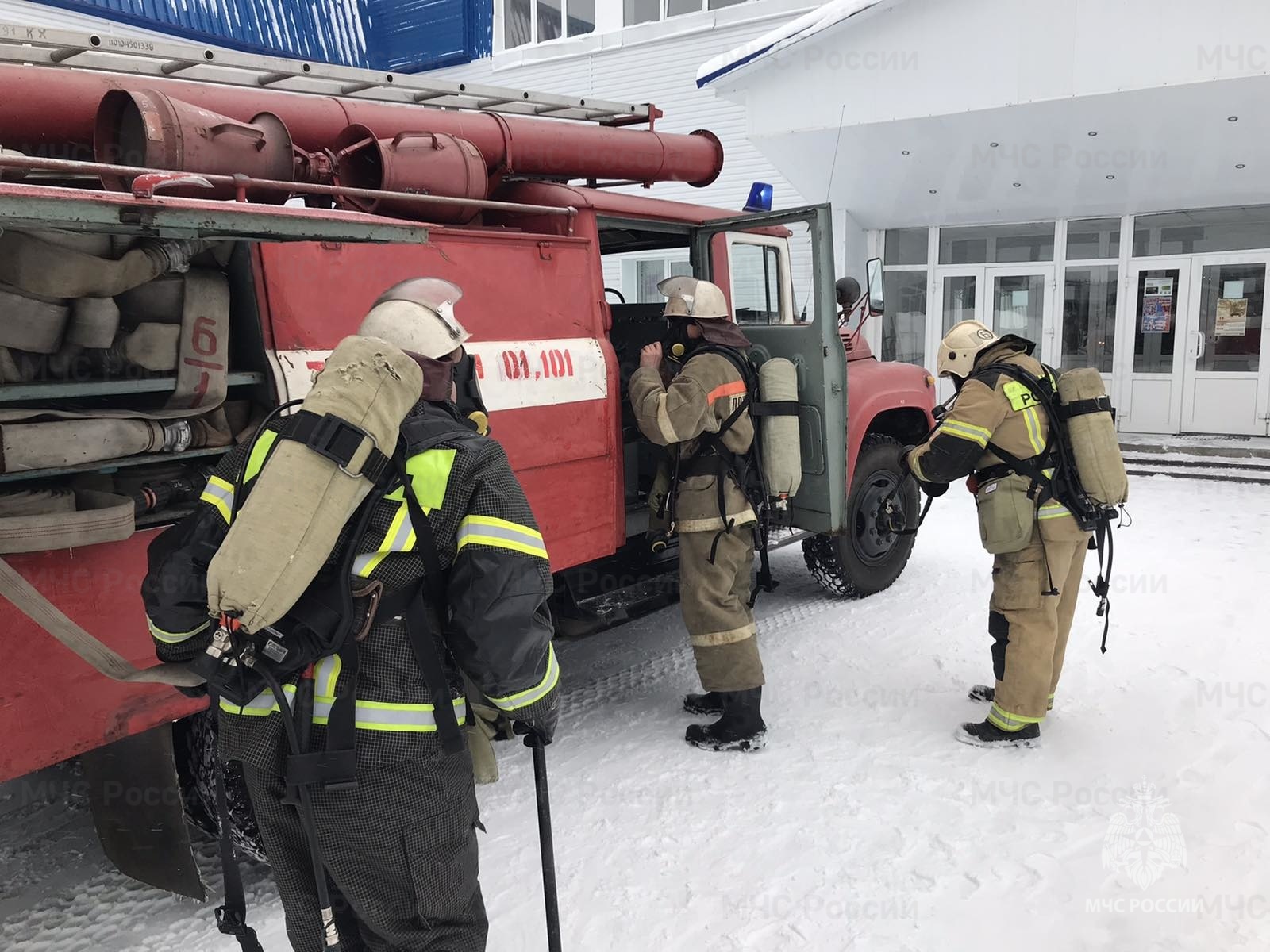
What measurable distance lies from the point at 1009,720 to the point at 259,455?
10.5 ft

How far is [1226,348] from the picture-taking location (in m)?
10.6

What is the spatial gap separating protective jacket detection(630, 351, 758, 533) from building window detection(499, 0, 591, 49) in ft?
38.3

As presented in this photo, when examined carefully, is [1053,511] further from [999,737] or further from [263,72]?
[263,72]

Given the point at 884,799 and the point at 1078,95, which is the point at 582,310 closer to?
the point at 884,799

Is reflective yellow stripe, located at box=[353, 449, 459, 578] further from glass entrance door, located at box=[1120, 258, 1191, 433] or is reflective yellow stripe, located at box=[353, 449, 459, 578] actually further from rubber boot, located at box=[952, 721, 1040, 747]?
glass entrance door, located at box=[1120, 258, 1191, 433]

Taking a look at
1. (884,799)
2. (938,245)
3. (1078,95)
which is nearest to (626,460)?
(884,799)

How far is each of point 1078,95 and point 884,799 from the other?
7797 mm

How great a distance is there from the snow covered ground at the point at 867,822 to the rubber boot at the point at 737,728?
80 millimetres

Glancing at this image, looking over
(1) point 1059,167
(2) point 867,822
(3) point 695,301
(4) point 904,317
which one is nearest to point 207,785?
(2) point 867,822

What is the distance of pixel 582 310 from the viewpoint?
12.0 feet

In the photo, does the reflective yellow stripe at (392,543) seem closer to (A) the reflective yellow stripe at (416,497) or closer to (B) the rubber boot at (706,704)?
(A) the reflective yellow stripe at (416,497)

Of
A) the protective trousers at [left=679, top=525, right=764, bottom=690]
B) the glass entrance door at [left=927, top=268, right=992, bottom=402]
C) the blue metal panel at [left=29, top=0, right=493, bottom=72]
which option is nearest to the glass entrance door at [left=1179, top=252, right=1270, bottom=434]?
the glass entrance door at [left=927, top=268, right=992, bottom=402]

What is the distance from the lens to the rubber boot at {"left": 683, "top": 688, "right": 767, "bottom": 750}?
3.75m

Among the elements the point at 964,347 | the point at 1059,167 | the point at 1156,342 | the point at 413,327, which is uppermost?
the point at 1059,167
